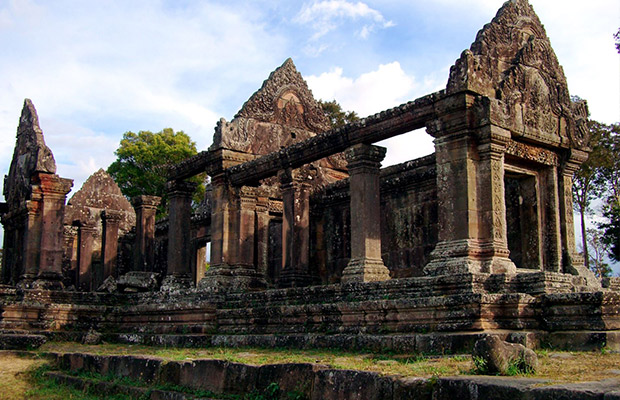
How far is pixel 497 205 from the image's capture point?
9969mm

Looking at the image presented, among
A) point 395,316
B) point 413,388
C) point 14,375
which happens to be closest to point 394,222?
point 395,316

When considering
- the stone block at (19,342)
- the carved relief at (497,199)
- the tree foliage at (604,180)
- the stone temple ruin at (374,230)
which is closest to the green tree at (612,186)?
the tree foliage at (604,180)

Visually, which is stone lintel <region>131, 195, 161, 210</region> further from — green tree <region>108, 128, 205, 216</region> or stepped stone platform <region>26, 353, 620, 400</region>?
green tree <region>108, 128, 205, 216</region>

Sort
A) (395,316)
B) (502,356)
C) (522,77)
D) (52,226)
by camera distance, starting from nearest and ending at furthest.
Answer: (502,356)
(395,316)
(522,77)
(52,226)

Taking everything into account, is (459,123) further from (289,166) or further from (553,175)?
(289,166)

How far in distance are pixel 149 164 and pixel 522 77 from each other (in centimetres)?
2592

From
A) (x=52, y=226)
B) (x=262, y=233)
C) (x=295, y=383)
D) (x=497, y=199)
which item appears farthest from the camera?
(x=262, y=233)

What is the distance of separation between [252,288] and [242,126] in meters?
3.56

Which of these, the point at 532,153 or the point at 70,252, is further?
the point at 70,252

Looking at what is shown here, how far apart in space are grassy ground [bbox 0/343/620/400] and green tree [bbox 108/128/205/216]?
2259 cm

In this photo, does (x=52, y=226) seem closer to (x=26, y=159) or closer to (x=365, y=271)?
(x=26, y=159)

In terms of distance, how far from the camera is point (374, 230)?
11.5 m

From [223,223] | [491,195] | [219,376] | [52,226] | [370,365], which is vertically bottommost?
[219,376]

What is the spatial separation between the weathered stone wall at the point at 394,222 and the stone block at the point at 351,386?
8752 millimetres
